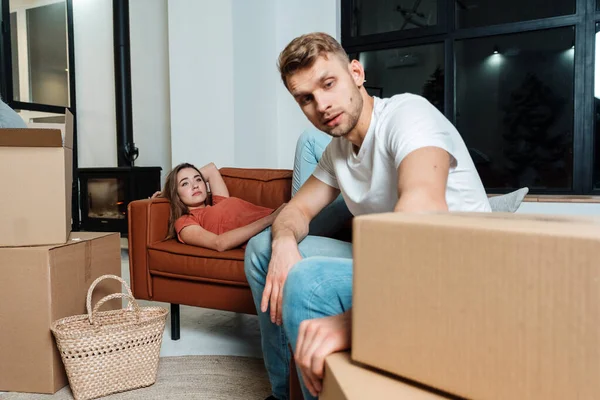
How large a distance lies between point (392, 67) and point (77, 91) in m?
3.05

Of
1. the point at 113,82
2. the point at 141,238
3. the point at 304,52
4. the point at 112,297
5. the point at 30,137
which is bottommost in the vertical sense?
the point at 112,297

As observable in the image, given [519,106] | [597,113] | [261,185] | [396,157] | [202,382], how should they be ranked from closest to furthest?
[396,157], [202,382], [261,185], [597,113], [519,106]

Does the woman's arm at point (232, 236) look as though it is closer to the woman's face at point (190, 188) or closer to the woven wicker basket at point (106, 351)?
the woman's face at point (190, 188)

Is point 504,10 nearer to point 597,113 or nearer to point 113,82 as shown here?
point 597,113

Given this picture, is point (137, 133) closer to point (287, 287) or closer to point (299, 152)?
point (299, 152)

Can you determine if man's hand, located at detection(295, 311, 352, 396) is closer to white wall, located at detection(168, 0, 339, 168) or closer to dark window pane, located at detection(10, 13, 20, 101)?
white wall, located at detection(168, 0, 339, 168)

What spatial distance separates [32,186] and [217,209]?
80 centimetres

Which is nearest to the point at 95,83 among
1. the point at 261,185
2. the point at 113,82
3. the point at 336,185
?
the point at 113,82

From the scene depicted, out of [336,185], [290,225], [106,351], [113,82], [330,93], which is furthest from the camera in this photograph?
[113,82]

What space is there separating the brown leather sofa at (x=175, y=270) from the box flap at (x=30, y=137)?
0.56 m

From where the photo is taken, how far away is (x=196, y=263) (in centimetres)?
195

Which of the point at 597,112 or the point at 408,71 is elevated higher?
the point at 408,71

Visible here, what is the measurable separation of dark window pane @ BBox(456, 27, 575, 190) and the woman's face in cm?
214

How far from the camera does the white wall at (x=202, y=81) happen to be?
→ 11.6ft
